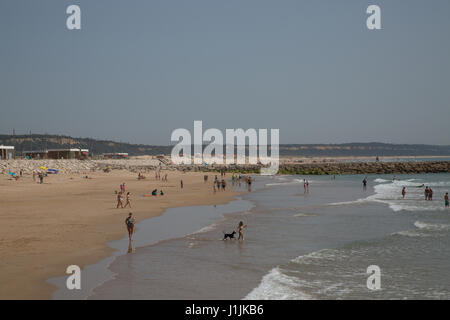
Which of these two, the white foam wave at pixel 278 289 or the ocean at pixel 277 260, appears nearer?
the white foam wave at pixel 278 289

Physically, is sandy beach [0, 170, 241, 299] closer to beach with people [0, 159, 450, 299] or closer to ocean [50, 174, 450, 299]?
beach with people [0, 159, 450, 299]

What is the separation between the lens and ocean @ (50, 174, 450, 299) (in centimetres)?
1041

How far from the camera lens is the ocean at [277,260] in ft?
34.2

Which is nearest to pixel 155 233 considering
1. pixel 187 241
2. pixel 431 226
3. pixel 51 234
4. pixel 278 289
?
pixel 187 241

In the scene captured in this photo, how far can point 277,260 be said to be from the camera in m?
13.5

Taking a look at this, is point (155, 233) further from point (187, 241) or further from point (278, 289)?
point (278, 289)

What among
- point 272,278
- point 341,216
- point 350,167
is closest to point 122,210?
point 341,216
